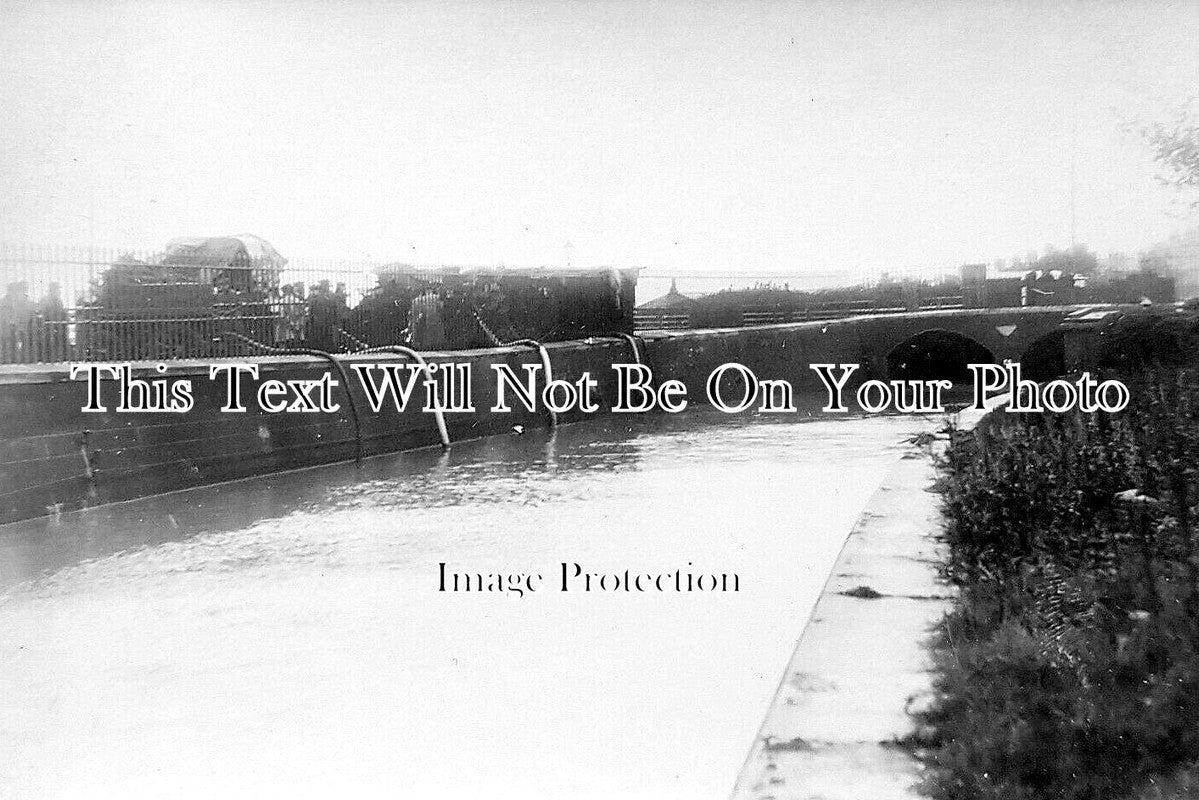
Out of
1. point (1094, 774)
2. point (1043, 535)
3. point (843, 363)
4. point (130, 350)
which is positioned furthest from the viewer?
point (130, 350)

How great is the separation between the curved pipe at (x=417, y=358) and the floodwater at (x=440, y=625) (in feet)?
0.98

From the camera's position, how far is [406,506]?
7.08 meters

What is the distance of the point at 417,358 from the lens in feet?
21.5

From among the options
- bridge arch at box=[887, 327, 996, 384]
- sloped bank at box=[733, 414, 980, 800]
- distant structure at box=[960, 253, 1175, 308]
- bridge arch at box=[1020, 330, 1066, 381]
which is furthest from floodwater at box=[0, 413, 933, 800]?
distant structure at box=[960, 253, 1175, 308]

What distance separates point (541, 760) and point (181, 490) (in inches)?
149

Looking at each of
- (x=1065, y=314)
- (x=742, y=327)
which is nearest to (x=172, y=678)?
(x=742, y=327)

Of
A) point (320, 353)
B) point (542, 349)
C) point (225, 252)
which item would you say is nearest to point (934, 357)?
point (542, 349)

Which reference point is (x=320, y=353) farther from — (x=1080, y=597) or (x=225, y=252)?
(x=1080, y=597)

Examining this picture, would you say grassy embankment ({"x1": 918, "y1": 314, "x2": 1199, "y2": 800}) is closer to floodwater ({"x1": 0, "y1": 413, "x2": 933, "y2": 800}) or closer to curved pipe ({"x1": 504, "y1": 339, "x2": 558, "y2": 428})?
floodwater ({"x1": 0, "y1": 413, "x2": 933, "y2": 800})

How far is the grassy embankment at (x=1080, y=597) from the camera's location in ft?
12.8

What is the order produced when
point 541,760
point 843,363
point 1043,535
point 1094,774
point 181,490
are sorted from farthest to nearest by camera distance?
point 181,490
point 843,363
point 1043,535
point 541,760
point 1094,774

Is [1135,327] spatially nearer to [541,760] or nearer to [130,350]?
[541,760]

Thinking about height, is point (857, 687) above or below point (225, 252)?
below

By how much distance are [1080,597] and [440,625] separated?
2.94m
